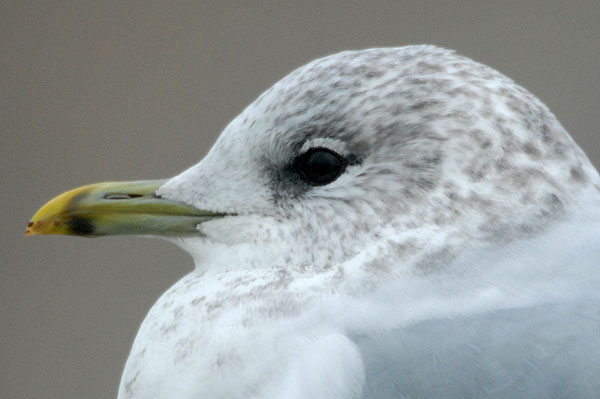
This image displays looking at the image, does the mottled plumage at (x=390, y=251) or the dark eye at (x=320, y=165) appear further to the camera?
the dark eye at (x=320, y=165)

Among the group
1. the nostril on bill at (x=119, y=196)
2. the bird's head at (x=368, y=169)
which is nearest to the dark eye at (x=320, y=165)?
the bird's head at (x=368, y=169)

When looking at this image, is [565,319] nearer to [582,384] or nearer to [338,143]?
[582,384]

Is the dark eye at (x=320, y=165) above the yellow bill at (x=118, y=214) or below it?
above

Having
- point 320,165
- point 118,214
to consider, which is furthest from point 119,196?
point 320,165

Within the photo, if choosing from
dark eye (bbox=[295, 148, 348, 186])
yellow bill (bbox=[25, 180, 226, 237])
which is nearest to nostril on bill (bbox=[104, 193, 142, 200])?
yellow bill (bbox=[25, 180, 226, 237])

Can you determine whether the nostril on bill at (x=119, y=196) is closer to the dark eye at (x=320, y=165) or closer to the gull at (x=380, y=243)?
the gull at (x=380, y=243)

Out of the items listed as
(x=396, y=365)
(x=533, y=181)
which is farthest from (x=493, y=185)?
(x=396, y=365)

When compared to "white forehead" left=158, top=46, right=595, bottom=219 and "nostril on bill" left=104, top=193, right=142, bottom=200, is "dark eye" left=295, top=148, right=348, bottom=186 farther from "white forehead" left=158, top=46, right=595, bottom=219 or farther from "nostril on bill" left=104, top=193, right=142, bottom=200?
"nostril on bill" left=104, top=193, right=142, bottom=200
